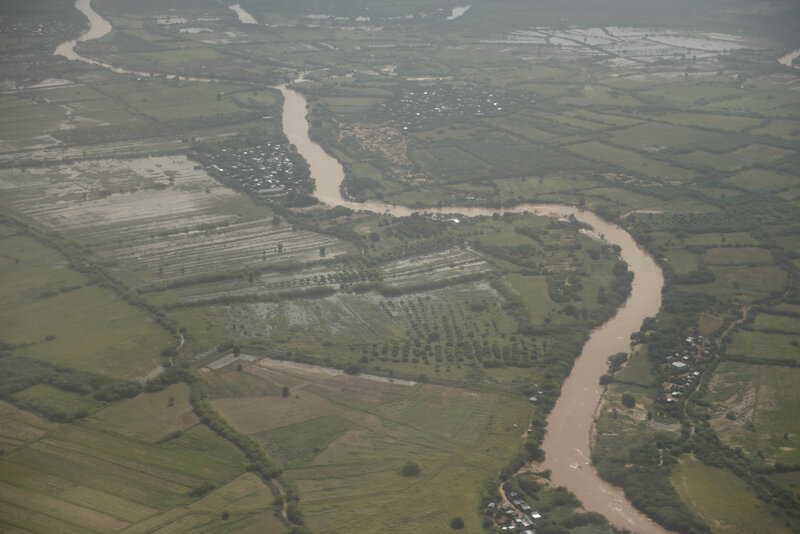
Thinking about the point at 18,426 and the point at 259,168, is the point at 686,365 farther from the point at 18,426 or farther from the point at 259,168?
the point at 259,168

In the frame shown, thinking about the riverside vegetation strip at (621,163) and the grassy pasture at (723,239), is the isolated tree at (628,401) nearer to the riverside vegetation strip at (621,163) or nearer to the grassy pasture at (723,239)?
the riverside vegetation strip at (621,163)

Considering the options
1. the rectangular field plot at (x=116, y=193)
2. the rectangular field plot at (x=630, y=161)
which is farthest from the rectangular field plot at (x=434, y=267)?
the rectangular field plot at (x=630, y=161)

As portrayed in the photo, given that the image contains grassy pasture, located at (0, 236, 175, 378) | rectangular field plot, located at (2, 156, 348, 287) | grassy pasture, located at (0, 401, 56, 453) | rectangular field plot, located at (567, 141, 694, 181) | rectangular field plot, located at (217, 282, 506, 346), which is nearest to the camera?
grassy pasture, located at (0, 401, 56, 453)

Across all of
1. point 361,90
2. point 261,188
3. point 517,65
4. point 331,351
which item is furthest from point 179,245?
point 517,65

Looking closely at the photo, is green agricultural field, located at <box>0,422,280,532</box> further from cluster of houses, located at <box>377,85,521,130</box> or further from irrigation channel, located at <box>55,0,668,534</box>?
cluster of houses, located at <box>377,85,521,130</box>

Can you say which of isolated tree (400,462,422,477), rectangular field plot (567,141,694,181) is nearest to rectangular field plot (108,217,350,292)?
isolated tree (400,462,422,477)
